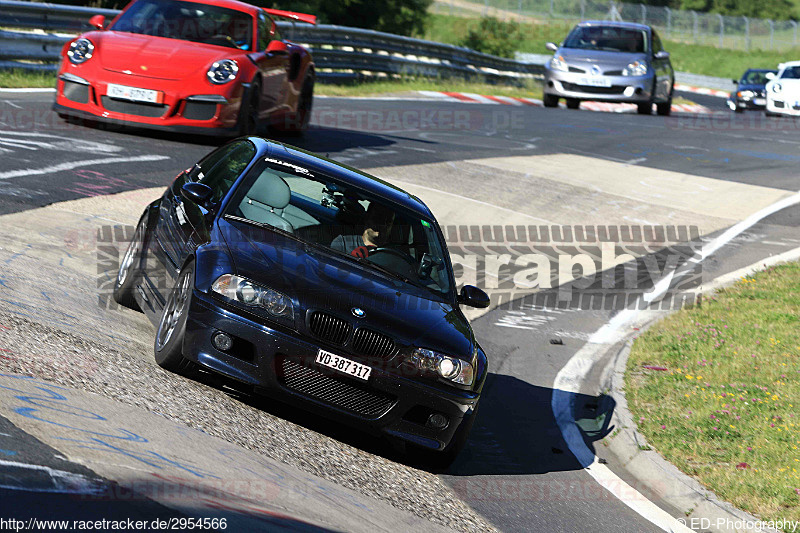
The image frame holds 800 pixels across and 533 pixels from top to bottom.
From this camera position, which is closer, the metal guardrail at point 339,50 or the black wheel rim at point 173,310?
the black wheel rim at point 173,310

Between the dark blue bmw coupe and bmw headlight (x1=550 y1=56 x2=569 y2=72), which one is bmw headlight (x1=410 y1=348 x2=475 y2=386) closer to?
the dark blue bmw coupe

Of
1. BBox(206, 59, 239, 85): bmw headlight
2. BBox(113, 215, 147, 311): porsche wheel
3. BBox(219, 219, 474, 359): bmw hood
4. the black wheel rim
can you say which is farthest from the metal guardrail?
BBox(219, 219, 474, 359): bmw hood

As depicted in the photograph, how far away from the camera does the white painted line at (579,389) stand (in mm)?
6309

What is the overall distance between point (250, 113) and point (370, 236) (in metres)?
6.89

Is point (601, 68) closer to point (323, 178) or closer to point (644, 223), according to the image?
point (644, 223)

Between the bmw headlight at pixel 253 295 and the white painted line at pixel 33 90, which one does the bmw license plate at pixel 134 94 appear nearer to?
the white painted line at pixel 33 90

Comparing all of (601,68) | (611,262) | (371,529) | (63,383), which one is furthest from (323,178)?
(601,68)

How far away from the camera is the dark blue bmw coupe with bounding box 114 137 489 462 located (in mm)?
5750

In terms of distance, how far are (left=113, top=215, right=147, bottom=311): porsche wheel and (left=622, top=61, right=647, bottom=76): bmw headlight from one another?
1728cm

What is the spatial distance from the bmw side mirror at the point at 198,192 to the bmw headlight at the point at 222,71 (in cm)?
608

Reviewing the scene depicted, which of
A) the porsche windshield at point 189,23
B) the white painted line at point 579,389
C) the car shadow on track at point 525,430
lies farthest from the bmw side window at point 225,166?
the porsche windshield at point 189,23

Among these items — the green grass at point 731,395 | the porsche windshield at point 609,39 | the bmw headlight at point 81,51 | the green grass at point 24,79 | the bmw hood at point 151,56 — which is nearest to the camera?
the green grass at point 731,395

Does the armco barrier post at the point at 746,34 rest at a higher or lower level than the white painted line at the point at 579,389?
higher

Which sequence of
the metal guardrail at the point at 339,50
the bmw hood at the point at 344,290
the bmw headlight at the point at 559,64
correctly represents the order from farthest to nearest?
1. the bmw headlight at the point at 559,64
2. the metal guardrail at the point at 339,50
3. the bmw hood at the point at 344,290
